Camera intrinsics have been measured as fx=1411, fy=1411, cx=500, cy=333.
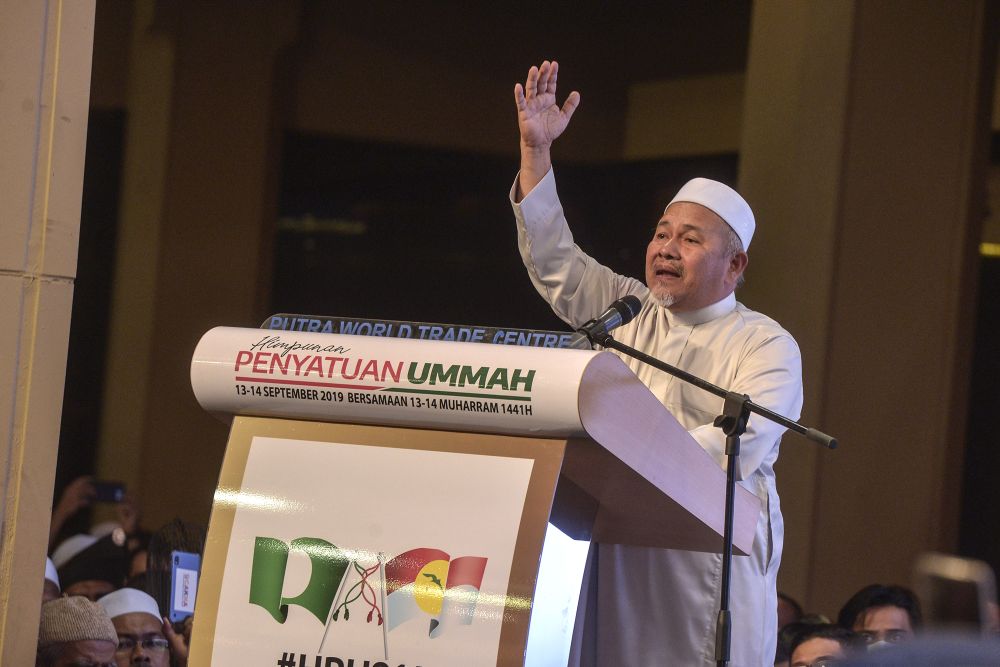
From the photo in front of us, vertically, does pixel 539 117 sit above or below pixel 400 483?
above

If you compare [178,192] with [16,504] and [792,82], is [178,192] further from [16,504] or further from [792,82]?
[16,504]

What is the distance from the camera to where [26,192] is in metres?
3.12

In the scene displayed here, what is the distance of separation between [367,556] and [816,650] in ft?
8.15

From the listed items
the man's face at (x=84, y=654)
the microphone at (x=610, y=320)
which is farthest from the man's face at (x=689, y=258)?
the man's face at (x=84, y=654)

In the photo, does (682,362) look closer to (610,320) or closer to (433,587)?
(610,320)

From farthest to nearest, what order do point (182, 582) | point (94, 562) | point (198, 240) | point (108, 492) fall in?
point (198, 240), point (108, 492), point (94, 562), point (182, 582)

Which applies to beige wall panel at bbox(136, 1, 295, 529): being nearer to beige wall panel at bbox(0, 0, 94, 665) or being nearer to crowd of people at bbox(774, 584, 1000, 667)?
crowd of people at bbox(774, 584, 1000, 667)

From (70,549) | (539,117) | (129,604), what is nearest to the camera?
(539,117)

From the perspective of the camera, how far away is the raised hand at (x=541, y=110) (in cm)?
299

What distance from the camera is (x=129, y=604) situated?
14.4 ft

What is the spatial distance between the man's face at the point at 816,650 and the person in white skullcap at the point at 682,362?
4.15ft

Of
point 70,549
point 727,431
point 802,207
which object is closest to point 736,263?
point 727,431

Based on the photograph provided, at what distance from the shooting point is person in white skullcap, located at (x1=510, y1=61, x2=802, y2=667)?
2781 millimetres

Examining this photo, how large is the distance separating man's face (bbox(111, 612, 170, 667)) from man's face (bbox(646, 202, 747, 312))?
2.04 metres
